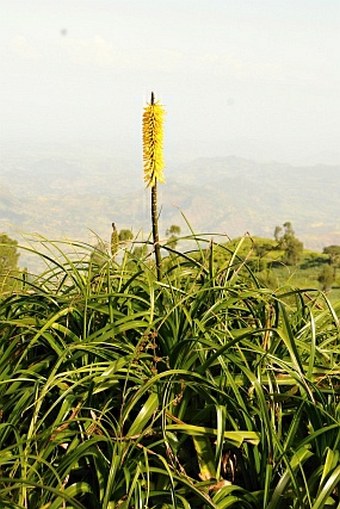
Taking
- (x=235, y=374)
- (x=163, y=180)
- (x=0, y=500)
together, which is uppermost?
(x=163, y=180)

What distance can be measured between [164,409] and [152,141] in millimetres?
1405

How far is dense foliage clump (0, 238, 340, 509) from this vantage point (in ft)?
5.79

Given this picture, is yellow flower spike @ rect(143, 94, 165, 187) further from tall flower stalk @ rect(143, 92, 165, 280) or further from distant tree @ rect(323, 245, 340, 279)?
distant tree @ rect(323, 245, 340, 279)

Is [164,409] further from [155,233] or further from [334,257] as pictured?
[334,257]

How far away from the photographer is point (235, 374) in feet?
6.79

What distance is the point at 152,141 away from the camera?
2.72 m

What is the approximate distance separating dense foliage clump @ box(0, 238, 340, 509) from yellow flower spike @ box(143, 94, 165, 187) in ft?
1.97


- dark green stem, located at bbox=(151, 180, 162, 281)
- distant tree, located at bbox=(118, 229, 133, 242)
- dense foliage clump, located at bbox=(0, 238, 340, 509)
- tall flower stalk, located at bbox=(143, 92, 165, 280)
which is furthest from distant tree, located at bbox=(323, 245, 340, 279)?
dense foliage clump, located at bbox=(0, 238, 340, 509)

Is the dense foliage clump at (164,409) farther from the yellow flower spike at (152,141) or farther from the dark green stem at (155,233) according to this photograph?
the yellow flower spike at (152,141)

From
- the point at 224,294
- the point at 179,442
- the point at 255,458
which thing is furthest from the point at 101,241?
the point at 255,458

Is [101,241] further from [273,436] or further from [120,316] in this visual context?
[273,436]

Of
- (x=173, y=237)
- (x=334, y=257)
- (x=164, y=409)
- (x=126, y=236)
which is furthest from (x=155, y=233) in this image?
(x=334, y=257)

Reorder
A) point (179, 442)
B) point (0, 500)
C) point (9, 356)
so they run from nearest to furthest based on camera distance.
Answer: point (0, 500)
point (179, 442)
point (9, 356)

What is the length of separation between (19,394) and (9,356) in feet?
1.06
